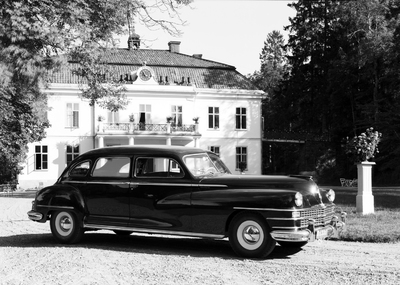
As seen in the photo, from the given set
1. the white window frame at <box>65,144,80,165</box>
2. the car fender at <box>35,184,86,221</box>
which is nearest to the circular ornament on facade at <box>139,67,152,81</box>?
the white window frame at <box>65,144,80,165</box>

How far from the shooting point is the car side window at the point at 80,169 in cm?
1010

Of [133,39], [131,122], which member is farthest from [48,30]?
[131,122]

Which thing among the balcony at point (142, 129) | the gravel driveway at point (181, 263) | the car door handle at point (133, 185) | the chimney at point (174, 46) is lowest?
the gravel driveway at point (181, 263)

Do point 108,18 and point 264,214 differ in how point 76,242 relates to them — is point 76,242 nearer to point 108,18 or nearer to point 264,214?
point 264,214

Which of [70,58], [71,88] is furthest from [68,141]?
[70,58]

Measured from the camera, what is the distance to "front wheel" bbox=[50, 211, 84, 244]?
997cm

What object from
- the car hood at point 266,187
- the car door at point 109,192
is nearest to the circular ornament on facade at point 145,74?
the car door at point 109,192

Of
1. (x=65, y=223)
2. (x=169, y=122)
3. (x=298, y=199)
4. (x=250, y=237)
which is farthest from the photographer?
(x=169, y=122)

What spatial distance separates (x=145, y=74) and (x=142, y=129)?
159 inches

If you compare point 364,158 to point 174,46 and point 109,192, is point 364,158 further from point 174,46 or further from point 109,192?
point 174,46

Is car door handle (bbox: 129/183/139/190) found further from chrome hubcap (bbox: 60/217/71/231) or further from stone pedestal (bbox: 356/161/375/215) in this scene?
stone pedestal (bbox: 356/161/375/215)

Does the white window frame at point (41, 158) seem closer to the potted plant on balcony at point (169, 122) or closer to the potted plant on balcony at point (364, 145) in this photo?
the potted plant on balcony at point (169, 122)

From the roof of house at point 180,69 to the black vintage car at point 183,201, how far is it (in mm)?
31144

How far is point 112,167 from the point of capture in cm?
989
